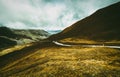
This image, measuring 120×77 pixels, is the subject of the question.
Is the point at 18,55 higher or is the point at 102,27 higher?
the point at 102,27

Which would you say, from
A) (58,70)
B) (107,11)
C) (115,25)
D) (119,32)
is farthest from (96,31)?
(58,70)

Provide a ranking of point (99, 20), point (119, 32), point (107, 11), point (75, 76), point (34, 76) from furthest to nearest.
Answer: point (107, 11)
point (99, 20)
point (119, 32)
point (34, 76)
point (75, 76)

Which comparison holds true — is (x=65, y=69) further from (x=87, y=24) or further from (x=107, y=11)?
(x=107, y=11)

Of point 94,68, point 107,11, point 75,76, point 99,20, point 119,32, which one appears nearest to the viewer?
point 75,76

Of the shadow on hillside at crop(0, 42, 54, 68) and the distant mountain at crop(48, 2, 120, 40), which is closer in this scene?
the shadow on hillside at crop(0, 42, 54, 68)

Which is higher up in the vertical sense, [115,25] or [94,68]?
[115,25]

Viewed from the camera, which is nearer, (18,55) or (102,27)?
(18,55)

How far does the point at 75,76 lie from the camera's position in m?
43.5

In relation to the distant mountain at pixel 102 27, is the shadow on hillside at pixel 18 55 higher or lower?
lower

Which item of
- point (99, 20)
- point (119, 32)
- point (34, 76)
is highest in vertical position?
point (99, 20)

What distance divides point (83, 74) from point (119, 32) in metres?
96.0

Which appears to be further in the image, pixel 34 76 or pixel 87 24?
pixel 87 24

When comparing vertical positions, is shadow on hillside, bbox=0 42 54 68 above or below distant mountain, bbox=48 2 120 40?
below

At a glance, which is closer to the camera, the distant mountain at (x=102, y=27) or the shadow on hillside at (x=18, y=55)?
the shadow on hillside at (x=18, y=55)
